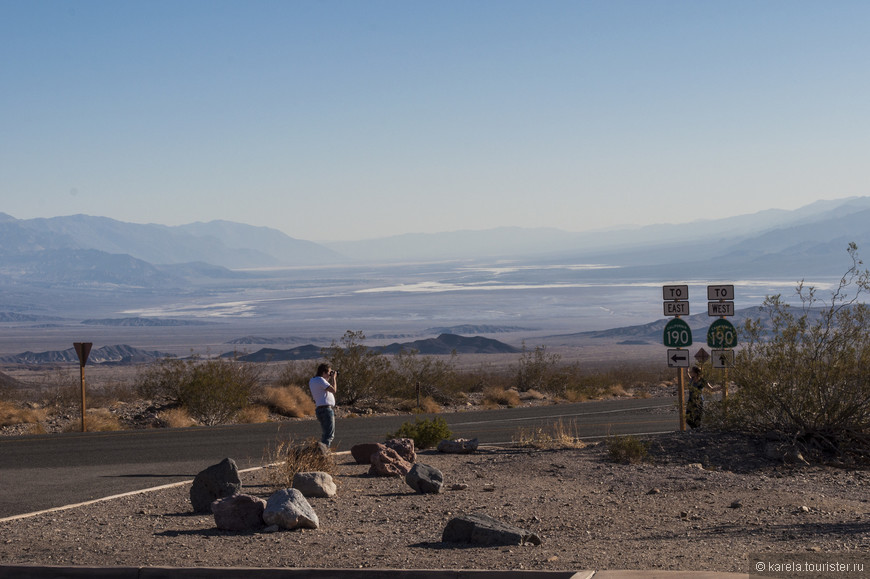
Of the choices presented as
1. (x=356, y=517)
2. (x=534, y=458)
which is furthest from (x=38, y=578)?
(x=534, y=458)

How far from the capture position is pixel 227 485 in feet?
38.1

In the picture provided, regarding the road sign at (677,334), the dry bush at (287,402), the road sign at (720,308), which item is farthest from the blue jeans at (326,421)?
the dry bush at (287,402)

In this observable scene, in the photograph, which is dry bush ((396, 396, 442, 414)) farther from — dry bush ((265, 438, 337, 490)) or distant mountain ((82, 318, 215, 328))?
distant mountain ((82, 318, 215, 328))

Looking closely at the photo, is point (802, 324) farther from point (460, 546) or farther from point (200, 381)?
point (200, 381)

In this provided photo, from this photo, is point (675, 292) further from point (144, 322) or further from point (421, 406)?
point (144, 322)

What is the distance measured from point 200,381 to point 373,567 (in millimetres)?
20901

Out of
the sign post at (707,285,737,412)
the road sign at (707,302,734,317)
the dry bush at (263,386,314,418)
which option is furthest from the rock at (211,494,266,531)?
the dry bush at (263,386,314,418)

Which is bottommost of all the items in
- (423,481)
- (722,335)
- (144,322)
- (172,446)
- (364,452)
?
(144,322)

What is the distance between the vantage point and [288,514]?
10258 millimetres

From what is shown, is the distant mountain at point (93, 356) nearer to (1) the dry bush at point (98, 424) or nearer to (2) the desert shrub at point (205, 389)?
(2) the desert shrub at point (205, 389)

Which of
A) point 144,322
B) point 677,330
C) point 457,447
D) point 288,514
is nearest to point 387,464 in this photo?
point 457,447

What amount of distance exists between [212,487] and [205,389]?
1711 cm

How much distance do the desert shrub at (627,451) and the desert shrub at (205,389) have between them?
1469cm

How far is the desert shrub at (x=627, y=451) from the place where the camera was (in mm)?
16016
